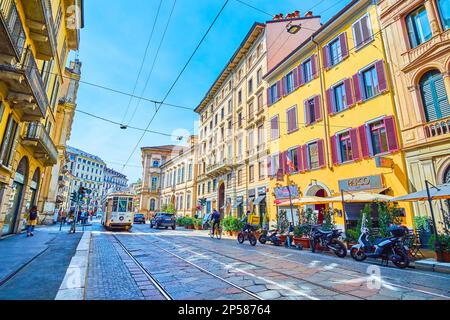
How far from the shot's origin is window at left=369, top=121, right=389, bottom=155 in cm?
1279

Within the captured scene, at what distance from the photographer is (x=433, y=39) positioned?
1103cm

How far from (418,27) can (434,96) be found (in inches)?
146

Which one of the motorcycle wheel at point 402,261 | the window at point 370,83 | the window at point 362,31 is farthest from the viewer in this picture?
the window at point 362,31

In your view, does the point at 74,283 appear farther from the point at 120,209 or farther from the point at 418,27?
the point at 120,209

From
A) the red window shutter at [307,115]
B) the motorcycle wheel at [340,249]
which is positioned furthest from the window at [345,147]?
the motorcycle wheel at [340,249]

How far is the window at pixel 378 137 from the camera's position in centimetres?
1279

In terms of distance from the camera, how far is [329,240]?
32.0 feet

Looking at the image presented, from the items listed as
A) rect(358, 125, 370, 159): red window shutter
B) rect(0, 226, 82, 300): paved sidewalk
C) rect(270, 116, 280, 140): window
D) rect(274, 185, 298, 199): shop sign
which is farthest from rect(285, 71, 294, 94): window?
rect(0, 226, 82, 300): paved sidewalk

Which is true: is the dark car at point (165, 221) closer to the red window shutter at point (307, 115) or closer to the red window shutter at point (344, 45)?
the red window shutter at point (307, 115)

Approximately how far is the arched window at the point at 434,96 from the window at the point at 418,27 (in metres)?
1.79

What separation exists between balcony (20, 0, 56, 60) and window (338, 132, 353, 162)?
51.8 ft

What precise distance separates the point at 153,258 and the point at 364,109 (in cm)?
1306
